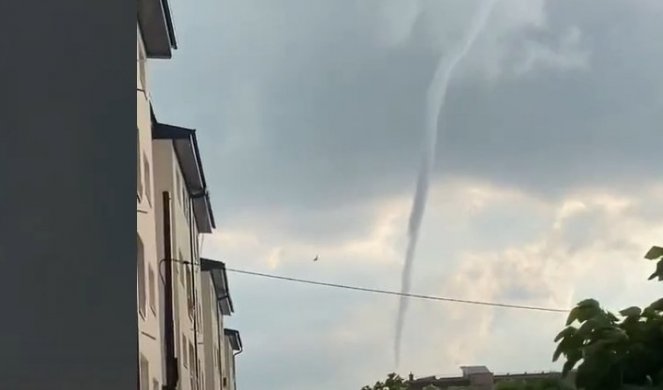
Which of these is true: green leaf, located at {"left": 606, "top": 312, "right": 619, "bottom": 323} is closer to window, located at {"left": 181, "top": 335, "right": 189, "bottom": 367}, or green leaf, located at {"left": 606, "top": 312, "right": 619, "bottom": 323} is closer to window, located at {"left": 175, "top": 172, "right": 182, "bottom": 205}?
window, located at {"left": 175, "top": 172, "right": 182, "bottom": 205}

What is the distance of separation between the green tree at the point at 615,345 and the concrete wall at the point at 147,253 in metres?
17.4

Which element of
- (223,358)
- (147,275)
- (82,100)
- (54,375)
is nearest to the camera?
(54,375)

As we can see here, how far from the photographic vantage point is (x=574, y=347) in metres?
3.49

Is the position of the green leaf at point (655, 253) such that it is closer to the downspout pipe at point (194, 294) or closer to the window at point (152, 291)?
the window at point (152, 291)

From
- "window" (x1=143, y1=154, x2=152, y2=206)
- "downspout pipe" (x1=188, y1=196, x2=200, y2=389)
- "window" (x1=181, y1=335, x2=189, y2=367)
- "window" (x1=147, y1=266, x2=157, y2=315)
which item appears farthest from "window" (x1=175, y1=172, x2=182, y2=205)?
"window" (x1=147, y1=266, x2=157, y2=315)

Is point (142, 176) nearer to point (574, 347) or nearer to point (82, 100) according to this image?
point (82, 100)

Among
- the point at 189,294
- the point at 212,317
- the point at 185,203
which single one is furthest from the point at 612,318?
the point at 212,317

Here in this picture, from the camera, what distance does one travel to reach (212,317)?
141 ft

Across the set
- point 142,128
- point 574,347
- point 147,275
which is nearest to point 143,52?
point 142,128

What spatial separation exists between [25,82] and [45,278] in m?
2.86

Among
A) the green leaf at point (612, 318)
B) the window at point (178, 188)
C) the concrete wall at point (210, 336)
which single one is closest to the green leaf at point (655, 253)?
the green leaf at point (612, 318)

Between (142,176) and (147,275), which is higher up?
(142,176)

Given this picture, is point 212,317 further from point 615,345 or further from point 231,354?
point 615,345

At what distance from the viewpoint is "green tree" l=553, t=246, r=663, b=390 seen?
3.31 metres
